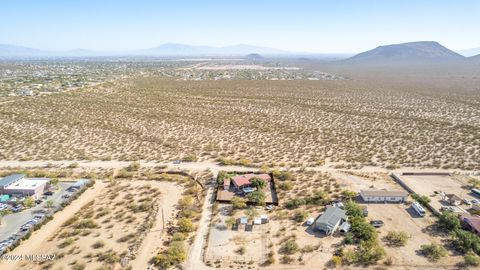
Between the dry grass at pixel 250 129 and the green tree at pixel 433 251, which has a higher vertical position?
the dry grass at pixel 250 129

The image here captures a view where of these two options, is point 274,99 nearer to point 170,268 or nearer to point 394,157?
point 394,157

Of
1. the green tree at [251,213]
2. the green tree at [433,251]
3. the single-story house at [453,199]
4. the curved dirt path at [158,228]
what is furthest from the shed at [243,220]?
the single-story house at [453,199]

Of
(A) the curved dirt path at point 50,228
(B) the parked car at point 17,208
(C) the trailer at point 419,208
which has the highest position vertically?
(C) the trailer at point 419,208

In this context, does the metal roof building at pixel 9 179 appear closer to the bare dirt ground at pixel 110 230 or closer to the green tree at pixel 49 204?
the green tree at pixel 49 204

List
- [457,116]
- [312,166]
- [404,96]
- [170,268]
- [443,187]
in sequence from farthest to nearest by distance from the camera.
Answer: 1. [404,96]
2. [457,116]
3. [312,166]
4. [443,187]
5. [170,268]

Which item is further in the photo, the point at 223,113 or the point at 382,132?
the point at 223,113

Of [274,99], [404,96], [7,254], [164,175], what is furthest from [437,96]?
[7,254]

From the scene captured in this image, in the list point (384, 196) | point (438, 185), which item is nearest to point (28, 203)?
point (384, 196)
